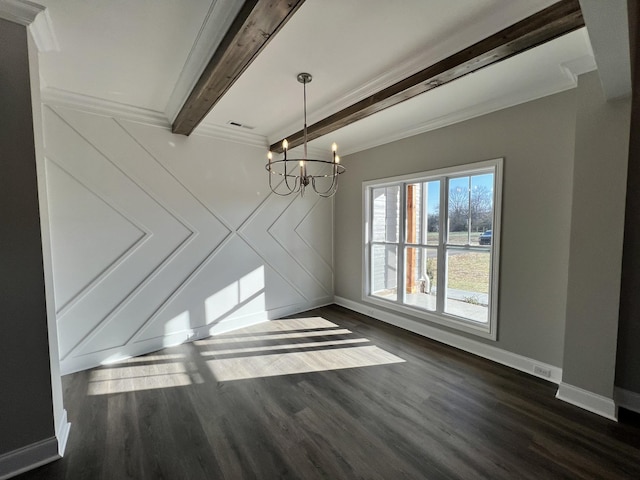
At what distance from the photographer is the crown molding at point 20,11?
1529 millimetres

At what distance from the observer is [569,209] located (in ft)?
7.98

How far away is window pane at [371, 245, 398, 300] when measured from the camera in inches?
165

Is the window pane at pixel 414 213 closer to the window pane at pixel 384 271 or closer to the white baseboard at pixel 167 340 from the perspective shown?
the window pane at pixel 384 271

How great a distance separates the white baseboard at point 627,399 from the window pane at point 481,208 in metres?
1.53

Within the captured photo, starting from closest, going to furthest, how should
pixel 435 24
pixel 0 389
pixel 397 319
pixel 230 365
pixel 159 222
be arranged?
pixel 0 389 → pixel 435 24 → pixel 230 365 → pixel 159 222 → pixel 397 319

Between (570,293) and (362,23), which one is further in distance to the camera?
(570,293)

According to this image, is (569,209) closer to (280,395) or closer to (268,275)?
(280,395)

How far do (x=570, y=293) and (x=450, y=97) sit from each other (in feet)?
6.62

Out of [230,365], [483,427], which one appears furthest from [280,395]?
[483,427]

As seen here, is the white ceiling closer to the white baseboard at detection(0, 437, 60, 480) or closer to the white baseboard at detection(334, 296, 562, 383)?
the white baseboard at detection(334, 296, 562, 383)

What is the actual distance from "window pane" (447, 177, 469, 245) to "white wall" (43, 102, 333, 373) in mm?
2251

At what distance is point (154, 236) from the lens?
320cm

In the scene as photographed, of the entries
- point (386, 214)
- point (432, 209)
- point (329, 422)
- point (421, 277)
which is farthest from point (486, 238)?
point (329, 422)

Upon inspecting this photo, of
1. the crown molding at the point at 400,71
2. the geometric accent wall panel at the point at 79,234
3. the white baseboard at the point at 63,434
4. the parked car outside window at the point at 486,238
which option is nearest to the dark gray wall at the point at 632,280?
the parked car outside window at the point at 486,238
